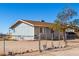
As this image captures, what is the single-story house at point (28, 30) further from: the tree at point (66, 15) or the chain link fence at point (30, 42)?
the tree at point (66, 15)

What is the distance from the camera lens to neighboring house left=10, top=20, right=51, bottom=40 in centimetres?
1488

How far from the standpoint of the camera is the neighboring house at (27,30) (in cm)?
1488

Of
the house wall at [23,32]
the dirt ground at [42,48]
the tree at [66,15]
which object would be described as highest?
the tree at [66,15]

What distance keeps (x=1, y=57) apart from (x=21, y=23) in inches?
110

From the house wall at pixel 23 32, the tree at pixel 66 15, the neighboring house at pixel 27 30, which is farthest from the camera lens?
the house wall at pixel 23 32

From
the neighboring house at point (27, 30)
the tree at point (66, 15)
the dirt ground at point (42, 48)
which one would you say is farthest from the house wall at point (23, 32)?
the tree at point (66, 15)

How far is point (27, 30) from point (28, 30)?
7cm

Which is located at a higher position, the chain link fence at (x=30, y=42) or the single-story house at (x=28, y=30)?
the single-story house at (x=28, y=30)

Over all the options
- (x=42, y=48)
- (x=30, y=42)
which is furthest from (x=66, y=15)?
(x=30, y=42)

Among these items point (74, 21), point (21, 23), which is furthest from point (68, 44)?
point (21, 23)

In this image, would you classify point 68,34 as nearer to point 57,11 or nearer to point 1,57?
point 57,11

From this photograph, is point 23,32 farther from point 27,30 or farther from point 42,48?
point 42,48

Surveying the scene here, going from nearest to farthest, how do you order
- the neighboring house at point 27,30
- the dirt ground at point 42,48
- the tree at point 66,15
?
1. the dirt ground at point 42,48
2. the tree at point 66,15
3. the neighboring house at point 27,30

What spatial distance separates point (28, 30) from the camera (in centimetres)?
1559
